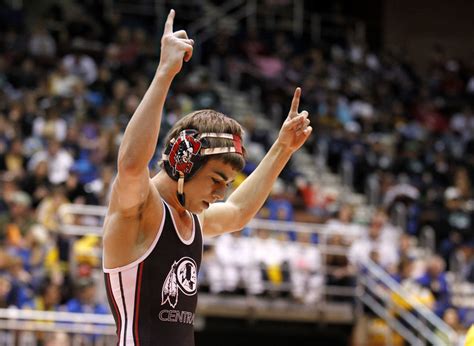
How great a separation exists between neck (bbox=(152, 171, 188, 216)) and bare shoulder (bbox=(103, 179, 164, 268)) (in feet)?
0.46

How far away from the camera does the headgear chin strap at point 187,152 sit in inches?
148

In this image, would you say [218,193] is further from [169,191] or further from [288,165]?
[288,165]

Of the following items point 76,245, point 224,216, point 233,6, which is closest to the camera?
point 224,216

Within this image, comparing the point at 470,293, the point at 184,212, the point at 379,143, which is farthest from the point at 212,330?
the point at 184,212

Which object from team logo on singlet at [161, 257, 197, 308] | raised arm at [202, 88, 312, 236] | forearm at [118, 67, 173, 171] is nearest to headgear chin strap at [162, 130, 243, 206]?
team logo on singlet at [161, 257, 197, 308]

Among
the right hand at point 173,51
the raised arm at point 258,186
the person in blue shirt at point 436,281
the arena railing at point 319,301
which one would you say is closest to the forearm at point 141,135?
the right hand at point 173,51

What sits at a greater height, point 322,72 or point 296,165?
point 322,72

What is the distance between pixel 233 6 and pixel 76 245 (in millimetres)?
12803

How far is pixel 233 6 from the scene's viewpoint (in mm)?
23938

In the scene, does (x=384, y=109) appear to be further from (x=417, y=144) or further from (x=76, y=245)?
(x=76, y=245)

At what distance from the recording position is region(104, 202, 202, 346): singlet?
371 centimetres

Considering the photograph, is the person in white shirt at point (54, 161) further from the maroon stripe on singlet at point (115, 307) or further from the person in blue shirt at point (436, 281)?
the maroon stripe on singlet at point (115, 307)

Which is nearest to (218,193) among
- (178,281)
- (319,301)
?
(178,281)

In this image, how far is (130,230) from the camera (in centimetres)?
A: 366
